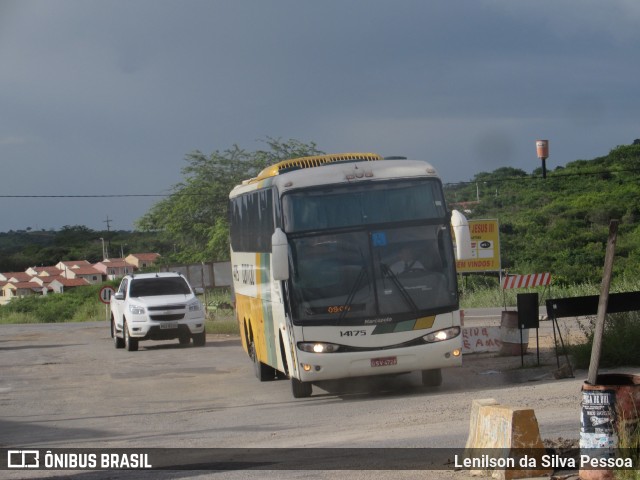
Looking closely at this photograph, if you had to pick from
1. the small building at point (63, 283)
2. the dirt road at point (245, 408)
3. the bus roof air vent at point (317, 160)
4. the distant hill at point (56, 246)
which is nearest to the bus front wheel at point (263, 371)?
the dirt road at point (245, 408)

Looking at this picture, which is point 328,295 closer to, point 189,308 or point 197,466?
point 197,466

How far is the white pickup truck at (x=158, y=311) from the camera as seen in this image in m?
27.3

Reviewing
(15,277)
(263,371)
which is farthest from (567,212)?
(15,277)

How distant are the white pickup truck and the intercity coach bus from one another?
11.9 meters

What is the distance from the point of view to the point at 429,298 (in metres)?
15.2

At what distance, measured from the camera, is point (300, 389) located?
1605cm

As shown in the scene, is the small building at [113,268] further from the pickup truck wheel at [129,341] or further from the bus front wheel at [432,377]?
the bus front wheel at [432,377]

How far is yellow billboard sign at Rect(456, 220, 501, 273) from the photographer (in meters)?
47.2

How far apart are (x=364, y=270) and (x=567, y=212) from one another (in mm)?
53426

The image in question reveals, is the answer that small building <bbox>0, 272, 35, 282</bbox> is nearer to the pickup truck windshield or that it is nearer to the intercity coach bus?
the pickup truck windshield

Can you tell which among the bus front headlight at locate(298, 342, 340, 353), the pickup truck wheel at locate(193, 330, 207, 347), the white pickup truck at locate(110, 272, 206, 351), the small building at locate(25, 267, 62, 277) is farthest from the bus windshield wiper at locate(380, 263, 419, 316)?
the small building at locate(25, 267, 62, 277)

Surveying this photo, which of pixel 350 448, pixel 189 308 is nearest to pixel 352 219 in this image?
pixel 350 448

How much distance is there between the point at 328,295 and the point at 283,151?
50893mm

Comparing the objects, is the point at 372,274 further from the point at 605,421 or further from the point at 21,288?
the point at 21,288
